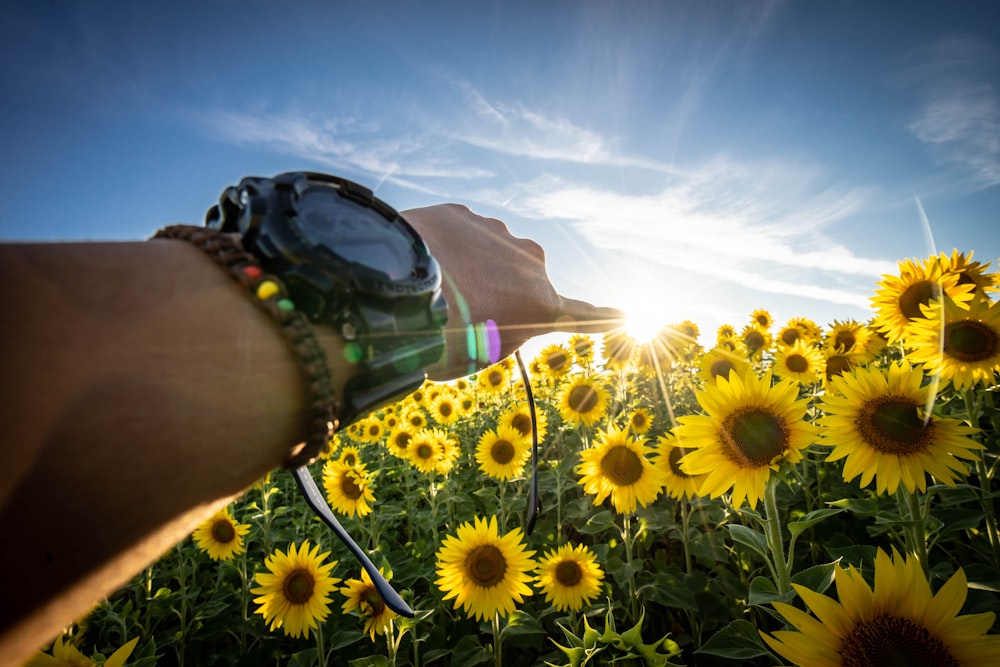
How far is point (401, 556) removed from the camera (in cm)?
404

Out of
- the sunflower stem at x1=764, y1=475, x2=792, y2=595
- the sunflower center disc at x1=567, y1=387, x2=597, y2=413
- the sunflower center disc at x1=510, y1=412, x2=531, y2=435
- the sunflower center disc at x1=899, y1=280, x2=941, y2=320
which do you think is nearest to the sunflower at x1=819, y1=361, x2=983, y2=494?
the sunflower stem at x1=764, y1=475, x2=792, y2=595

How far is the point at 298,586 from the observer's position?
3117 millimetres

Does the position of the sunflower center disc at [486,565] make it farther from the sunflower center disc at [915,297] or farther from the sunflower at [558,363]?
the sunflower at [558,363]

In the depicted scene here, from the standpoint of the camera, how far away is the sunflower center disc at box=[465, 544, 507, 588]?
2.79m

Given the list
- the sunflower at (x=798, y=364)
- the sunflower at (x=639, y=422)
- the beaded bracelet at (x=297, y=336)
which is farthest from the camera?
the sunflower at (x=798, y=364)

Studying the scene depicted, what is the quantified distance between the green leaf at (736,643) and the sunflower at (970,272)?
121 inches

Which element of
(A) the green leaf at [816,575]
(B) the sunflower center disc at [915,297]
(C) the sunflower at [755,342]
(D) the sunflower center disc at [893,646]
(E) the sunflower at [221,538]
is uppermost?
(B) the sunflower center disc at [915,297]

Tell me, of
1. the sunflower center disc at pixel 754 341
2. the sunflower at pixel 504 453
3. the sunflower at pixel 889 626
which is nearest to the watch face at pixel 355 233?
the sunflower at pixel 889 626

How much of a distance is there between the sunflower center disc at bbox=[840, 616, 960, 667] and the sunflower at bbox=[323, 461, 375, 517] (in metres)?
4.08

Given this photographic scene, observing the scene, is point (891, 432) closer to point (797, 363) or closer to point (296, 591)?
point (296, 591)

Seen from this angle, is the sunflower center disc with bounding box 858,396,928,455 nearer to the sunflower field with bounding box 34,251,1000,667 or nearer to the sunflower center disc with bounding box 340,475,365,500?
the sunflower field with bounding box 34,251,1000,667

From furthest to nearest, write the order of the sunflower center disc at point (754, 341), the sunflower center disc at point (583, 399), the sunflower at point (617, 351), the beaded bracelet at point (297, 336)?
1. the sunflower center disc at point (754, 341)
2. the sunflower at point (617, 351)
3. the sunflower center disc at point (583, 399)
4. the beaded bracelet at point (297, 336)

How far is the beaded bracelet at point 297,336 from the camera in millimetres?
815

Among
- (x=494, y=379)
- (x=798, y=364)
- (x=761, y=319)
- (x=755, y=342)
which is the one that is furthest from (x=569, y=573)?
(x=761, y=319)
